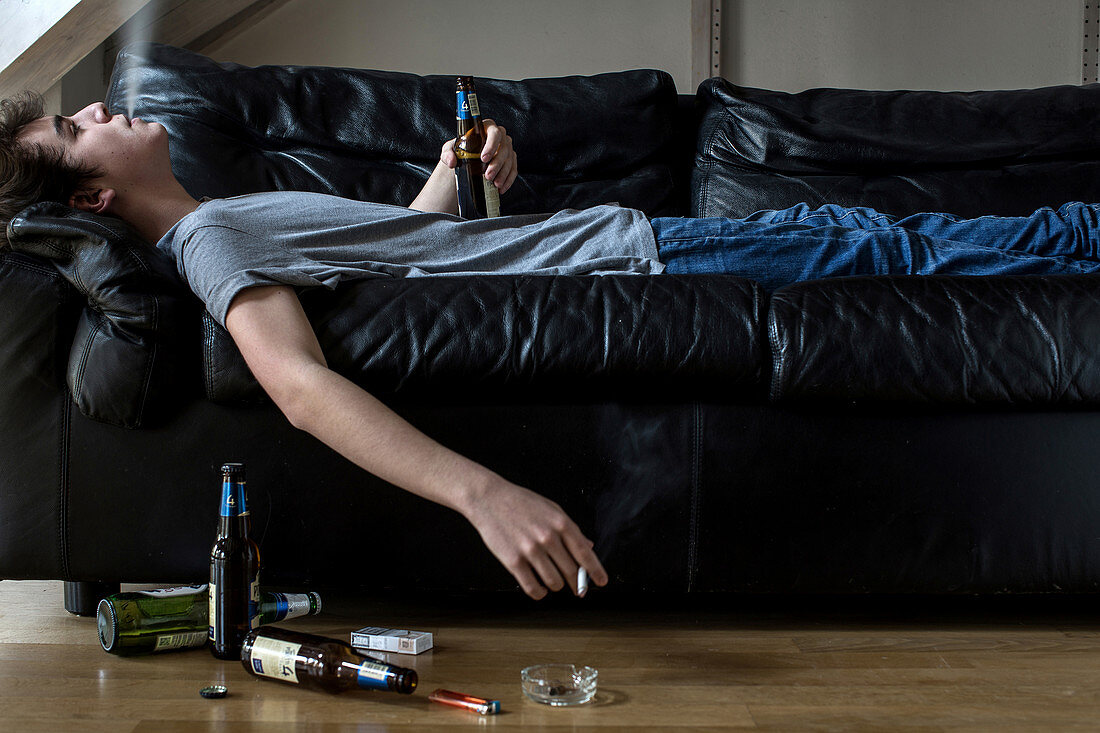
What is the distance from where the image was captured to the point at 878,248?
148 cm

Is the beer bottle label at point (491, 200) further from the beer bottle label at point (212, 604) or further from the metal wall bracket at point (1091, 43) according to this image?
the metal wall bracket at point (1091, 43)

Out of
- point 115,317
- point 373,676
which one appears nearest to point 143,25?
point 115,317

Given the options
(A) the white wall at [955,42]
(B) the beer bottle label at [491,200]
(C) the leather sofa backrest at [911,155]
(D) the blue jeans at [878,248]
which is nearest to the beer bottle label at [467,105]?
Answer: (B) the beer bottle label at [491,200]

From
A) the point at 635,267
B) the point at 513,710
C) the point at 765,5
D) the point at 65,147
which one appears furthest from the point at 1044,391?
the point at 765,5

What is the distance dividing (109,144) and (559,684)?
1109mm

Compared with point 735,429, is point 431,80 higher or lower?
higher

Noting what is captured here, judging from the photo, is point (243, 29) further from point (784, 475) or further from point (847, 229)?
point (784, 475)

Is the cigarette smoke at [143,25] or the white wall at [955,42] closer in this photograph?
the cigarette smoke at [143,25]

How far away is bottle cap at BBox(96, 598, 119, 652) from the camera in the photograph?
1104mm

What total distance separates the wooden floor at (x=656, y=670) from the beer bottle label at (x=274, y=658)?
2cm

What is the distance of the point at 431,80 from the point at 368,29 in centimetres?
156

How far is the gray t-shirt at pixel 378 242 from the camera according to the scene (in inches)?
47.0

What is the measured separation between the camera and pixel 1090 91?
206cm

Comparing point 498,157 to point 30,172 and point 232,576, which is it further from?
point 232,576
